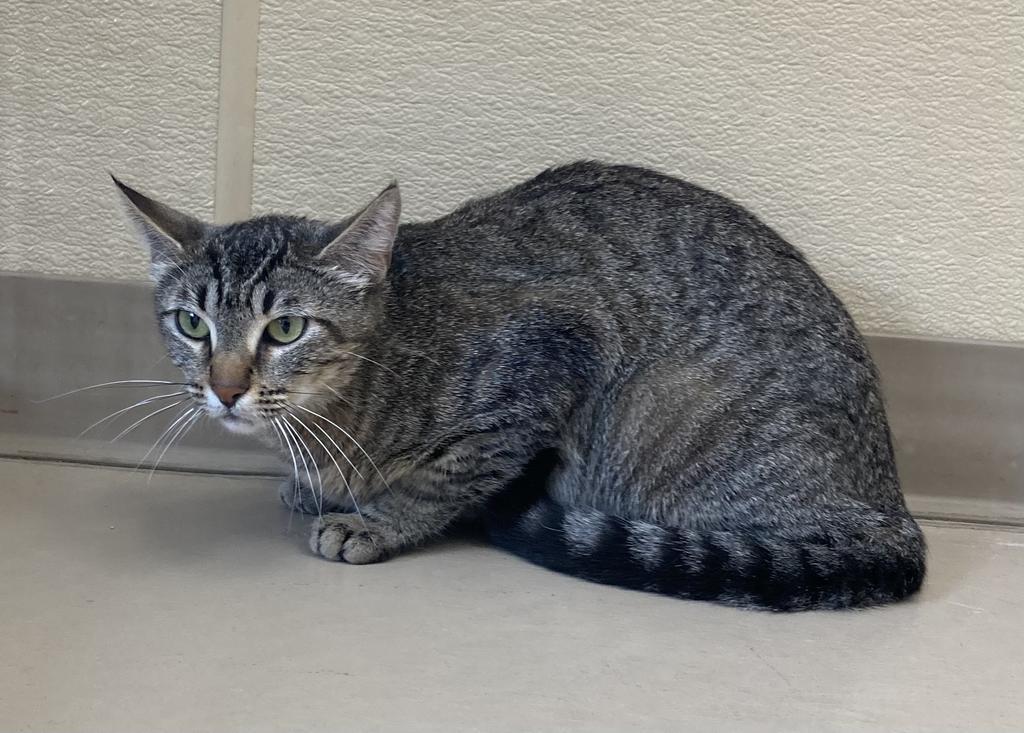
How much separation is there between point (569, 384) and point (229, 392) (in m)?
0.64

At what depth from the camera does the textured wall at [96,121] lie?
2256mm

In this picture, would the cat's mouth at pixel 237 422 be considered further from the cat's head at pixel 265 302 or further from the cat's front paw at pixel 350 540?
the cat's front paw at pixel 350 540

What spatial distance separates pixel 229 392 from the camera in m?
1.72

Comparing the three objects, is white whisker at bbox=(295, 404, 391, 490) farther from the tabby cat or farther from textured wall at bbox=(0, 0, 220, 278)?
textured wall at bbox=(0, 0, 220, 278)

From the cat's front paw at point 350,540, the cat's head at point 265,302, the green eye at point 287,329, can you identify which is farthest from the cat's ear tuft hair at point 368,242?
the cat's front paw at point 350,540

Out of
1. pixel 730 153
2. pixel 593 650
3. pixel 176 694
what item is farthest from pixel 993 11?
pixel 176 694

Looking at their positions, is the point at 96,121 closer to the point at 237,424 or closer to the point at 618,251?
the point at 237,424

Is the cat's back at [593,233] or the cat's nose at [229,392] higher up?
the cat's back at [593,233]

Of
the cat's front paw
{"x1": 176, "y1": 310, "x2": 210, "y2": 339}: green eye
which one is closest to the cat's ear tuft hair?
{"x1": 176, "y1": 310, "x2": 210, "y2": 339}: green eye

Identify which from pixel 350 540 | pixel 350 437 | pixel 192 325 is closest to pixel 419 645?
pixel 350 540

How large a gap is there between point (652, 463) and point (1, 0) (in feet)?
5.68

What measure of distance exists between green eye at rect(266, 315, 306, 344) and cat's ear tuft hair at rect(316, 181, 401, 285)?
0.12 metres

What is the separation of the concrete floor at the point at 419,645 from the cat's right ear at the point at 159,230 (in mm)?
520

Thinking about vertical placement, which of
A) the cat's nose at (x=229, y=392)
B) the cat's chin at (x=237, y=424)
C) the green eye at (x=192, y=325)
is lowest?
the cat's chin at (x=237, y=424)
